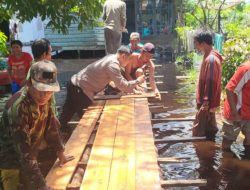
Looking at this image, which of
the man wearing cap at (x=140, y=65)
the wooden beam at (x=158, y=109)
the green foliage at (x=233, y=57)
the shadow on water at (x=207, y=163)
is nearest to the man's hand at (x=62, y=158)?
the shadow on water at (x=207, y=163)

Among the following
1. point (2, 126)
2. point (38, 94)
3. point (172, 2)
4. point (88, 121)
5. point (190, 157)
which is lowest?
point (190, 157)

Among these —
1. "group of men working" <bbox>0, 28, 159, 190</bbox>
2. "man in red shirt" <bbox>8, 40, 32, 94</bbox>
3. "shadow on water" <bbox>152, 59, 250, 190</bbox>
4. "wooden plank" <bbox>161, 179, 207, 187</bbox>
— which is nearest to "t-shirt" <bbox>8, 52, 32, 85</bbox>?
"man in red shirt" <bbox>8, 40, 32, 94</bbox>

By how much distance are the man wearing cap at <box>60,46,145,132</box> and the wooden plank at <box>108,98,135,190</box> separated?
64cm

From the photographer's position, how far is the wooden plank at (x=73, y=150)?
305cm

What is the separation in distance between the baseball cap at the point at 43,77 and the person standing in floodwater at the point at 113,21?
21.9 feet

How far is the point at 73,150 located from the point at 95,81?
7.43 ft

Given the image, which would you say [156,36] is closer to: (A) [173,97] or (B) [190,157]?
(A) [173,97]

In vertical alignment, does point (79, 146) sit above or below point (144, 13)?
below

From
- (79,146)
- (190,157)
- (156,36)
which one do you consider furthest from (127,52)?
(156,36)

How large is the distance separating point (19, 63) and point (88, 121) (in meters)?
2.11

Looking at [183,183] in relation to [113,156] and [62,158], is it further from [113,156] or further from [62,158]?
[62,158]

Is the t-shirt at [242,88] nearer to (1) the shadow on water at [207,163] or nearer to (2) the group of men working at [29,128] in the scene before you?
(1) the shadow on water at [207,163]

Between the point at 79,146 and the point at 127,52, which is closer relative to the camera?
the point at 79,146

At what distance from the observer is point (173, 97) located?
32.9ft
